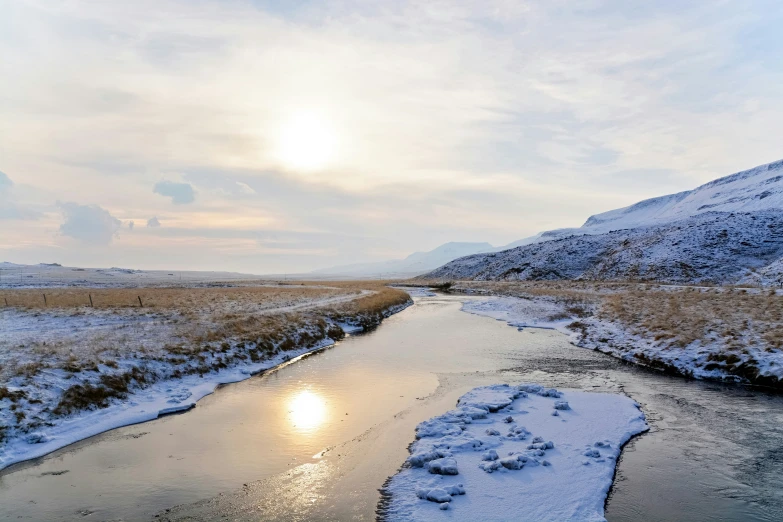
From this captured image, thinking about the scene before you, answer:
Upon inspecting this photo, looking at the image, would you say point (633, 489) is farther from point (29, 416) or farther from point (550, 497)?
point (29, 416)

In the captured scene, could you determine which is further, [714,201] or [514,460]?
→ [714,201]

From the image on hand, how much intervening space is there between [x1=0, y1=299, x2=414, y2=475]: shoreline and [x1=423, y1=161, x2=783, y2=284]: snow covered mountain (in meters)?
65.3

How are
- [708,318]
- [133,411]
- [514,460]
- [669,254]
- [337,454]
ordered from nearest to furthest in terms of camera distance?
[514,460] < [337,454] < [133,411] < [708,318] < [669,254]

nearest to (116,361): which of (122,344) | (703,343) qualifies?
(122,344)

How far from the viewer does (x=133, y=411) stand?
52.3 ft

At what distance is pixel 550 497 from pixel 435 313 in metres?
39.6

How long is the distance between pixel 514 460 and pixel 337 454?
465cm

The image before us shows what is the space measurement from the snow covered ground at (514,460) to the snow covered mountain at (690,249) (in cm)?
5806

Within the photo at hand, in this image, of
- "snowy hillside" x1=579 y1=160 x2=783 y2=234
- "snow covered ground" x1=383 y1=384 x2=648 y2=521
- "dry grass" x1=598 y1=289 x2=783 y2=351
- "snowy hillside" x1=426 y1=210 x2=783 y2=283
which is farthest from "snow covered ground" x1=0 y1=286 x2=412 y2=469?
"snowy hillside" x1=579 y1=160 x2=783 y2=234

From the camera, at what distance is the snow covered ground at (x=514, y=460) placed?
9.29 meters

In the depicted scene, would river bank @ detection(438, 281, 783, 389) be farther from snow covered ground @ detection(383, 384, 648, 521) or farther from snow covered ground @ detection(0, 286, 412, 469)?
snow covered ground @ detection(0, 286, 412, 469)

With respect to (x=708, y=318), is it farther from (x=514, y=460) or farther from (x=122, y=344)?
(x=122, y=344)

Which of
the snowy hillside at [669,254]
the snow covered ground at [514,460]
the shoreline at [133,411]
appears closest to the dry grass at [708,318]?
the snow covered ground at [514,460]

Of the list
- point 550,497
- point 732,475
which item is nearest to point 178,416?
point 550,497
